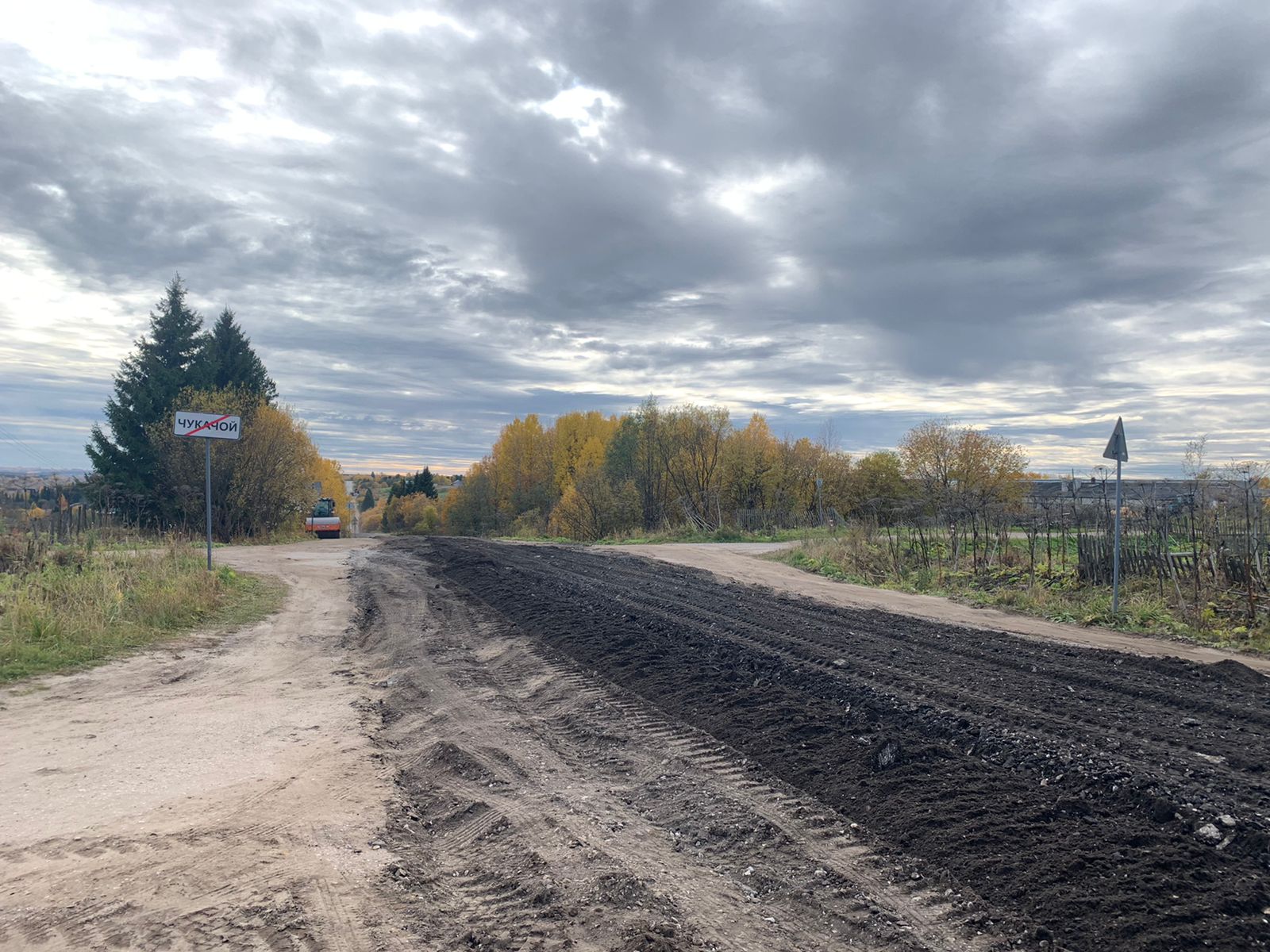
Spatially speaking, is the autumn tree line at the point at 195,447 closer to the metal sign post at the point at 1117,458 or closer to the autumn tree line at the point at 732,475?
the autumn tree line at the point at 732,475

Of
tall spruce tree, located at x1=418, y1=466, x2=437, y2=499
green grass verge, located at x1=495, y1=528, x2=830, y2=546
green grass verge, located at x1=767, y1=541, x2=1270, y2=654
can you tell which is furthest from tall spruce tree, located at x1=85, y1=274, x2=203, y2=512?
tall spruce tree, located at x1=418, y1=466, x2=437, y2=499

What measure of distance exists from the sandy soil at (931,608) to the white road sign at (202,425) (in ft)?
34.3

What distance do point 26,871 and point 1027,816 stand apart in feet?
16.7

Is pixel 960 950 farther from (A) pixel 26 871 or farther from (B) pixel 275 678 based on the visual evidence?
(B) pixel 275 678

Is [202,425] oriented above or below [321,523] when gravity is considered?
above

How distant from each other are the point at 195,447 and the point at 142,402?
7.75 meters

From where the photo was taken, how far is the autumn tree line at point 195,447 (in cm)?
3148

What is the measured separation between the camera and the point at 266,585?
50.5ft

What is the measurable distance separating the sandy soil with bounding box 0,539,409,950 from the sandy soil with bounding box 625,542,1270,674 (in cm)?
856

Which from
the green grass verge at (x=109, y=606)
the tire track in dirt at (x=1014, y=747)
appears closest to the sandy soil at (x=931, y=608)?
the tire track in dirt at (x=1014, y=747)

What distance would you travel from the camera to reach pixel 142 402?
117 ft

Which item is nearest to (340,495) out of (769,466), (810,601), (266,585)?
(769,466)

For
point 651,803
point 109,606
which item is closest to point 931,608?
point 651,803

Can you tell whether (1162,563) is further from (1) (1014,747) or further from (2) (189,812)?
(2) (189,812)
